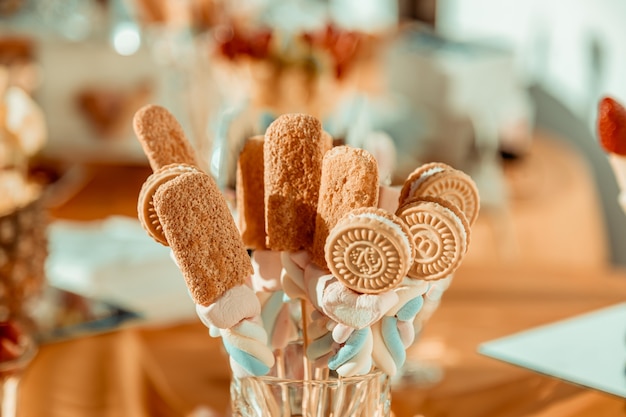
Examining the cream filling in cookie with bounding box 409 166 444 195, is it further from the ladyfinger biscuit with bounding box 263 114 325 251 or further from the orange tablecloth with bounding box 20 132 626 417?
the orange tablecloth with bounding box 20 132 626 417

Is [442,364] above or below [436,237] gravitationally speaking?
below

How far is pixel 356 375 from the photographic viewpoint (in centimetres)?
55

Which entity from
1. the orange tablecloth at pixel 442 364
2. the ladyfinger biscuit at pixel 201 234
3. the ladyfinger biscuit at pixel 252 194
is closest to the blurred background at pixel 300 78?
the orange tablecloth at pixel 442 364

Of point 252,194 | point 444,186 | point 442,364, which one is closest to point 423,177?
point 444,186

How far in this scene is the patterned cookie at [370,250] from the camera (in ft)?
1.58

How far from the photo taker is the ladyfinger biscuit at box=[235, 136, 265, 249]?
1.99 ft

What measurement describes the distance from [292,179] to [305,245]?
0.05m

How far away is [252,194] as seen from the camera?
2.01 feet

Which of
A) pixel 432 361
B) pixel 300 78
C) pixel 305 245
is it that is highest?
pixel 305 245

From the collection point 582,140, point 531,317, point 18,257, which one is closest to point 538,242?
point 582,140

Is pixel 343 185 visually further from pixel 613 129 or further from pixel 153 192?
pixel 613 129

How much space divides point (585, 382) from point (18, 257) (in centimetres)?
56

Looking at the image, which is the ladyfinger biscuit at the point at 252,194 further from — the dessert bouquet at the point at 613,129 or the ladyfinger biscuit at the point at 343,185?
the dessert bouquet at the point at 613,129

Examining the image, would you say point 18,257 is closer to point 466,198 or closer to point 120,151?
point 466,198
